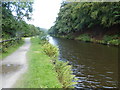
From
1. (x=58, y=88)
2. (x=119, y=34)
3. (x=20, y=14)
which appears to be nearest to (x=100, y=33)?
(x=119, y=34)

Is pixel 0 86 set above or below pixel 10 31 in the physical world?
below

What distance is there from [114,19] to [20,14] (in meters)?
14.4

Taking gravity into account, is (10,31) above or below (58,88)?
above

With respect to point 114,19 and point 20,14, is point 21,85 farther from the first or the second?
point 114,19

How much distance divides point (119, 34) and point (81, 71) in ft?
56.8

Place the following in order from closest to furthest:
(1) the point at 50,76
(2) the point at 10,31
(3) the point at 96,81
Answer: (1) the point at 50,76
(3) the point at 96,81
(2) the point at 10,31

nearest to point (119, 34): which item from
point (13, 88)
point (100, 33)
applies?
point (100, 33)

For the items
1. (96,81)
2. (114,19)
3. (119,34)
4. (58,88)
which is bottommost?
(96,81)

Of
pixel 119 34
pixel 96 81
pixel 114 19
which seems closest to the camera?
pixel 96 81

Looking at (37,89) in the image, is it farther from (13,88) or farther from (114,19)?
(114,19)

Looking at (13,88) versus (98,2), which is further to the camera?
(98,2)

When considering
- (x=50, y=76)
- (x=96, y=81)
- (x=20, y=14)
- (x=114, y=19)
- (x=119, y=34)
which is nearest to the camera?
(x=50, y=76)

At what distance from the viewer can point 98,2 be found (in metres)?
21.0

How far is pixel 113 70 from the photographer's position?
300 inches
